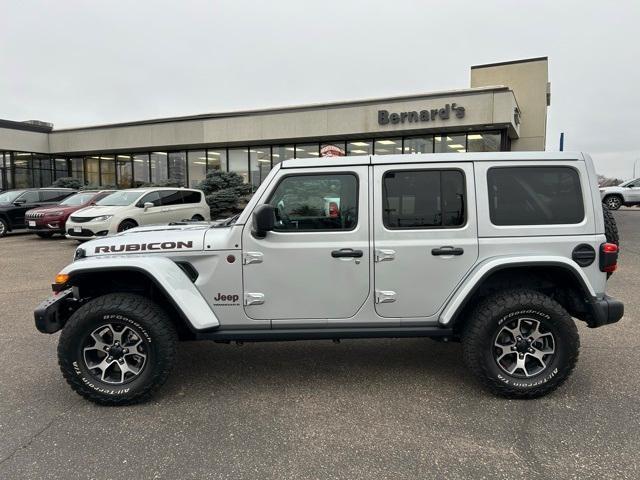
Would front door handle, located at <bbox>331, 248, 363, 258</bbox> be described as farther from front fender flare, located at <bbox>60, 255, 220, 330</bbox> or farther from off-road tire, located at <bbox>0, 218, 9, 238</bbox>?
off-road tire, located at <bbox>0, 218, 9, 238</bbox>

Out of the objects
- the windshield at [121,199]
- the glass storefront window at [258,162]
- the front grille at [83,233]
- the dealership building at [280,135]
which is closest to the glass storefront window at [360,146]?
the dealership building at [280,135]

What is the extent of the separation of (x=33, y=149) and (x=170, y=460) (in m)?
29.6

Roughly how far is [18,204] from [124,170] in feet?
36.6

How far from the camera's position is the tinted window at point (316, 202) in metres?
3.56

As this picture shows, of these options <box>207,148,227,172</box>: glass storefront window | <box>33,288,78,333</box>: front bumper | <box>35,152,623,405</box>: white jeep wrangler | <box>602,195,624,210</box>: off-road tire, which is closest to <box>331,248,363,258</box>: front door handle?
<box>35,152,623,405</box>: white jeep wrangler

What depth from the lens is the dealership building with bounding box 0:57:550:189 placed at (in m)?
18.0

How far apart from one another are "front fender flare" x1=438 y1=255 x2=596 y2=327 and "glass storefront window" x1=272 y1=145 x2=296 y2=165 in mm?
19104

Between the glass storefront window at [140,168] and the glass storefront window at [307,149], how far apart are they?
30.7ft

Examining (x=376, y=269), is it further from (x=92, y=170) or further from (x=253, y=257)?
(x=92, y=170)

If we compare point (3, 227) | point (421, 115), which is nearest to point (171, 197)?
point (3, 227)

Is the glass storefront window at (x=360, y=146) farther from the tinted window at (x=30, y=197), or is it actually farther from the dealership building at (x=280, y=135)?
the tinted window at (x=30, y=197)

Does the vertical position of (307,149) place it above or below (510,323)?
above

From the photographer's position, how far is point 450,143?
63.4ft

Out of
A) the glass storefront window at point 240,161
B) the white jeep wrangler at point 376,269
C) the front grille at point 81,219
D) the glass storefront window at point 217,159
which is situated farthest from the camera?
the glass storefront window at point 217,159
